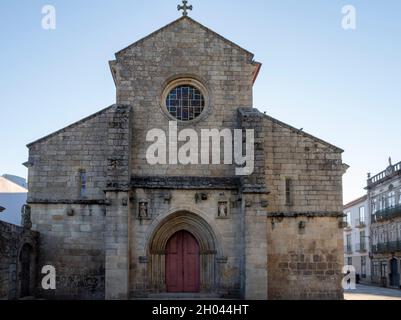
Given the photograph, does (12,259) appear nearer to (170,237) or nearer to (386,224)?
(170,237)

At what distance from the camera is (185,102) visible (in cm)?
1762

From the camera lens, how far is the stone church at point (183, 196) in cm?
1598

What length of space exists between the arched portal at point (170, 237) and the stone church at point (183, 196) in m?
0.04

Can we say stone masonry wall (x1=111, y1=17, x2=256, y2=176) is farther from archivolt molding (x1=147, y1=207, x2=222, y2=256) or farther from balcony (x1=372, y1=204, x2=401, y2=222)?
balcony (x1=372, y1=204, x2=401, y2=222)

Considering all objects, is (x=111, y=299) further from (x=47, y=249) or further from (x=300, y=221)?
(x=300, y=221)

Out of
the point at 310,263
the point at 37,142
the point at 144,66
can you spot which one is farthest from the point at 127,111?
the point at 310,263

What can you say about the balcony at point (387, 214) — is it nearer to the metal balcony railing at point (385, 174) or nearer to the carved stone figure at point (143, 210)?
the metal balcony railing at point (385, 174)

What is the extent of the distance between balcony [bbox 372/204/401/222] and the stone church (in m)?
18.4

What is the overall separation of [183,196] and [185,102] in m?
3.37

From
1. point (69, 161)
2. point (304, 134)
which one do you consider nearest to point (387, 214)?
point (304, 134)

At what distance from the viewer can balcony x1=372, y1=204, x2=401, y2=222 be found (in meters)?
33.9

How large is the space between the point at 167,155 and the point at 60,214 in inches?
159

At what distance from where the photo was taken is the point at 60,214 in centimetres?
1691

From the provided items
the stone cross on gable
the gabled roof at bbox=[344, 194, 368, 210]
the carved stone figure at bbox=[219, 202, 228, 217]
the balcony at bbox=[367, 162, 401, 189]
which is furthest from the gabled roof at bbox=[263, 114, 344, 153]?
the gabled roof at bbox=[344, 194, 368, 210]
